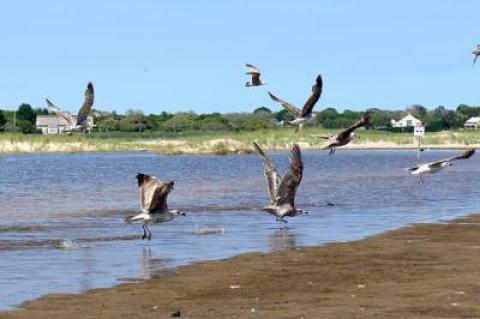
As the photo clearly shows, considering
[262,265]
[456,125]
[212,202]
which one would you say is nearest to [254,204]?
[212,202]

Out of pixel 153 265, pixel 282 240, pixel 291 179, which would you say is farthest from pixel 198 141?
pixel 153 265

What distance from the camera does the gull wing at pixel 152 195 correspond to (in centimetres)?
1893

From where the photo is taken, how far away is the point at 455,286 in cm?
1513

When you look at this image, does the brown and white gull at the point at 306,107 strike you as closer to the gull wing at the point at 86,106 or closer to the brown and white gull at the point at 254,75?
the brown and white gull at the point at 254,75

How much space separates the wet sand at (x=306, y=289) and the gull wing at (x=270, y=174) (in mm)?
1342

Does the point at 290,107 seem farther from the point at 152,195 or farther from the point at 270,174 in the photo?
the point at 152,195

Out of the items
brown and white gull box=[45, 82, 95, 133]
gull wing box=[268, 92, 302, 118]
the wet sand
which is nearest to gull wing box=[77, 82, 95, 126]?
brown and white gull box=[45, 82, 95, 133]

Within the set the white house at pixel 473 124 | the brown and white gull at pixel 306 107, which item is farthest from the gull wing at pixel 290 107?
the white house at pixel 473 124

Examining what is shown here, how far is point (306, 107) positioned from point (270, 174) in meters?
2.09

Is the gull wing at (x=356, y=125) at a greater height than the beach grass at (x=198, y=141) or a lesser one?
greater

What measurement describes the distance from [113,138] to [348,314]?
413 ft

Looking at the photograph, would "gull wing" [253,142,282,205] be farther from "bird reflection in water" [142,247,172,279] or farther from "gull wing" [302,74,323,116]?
"bird reflection in water" [142,247,172,279]

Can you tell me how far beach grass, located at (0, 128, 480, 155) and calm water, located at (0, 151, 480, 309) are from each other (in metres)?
61.3

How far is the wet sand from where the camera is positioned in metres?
13.5
